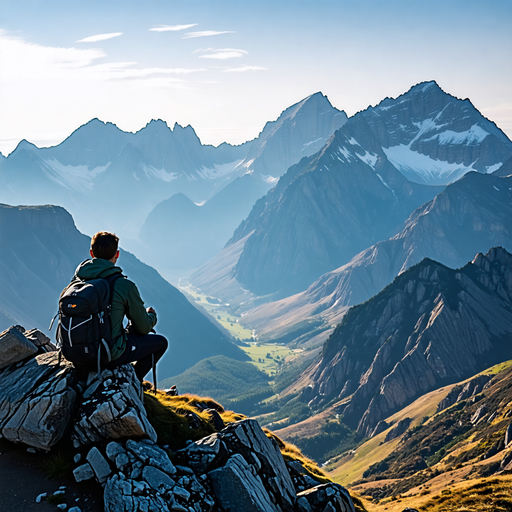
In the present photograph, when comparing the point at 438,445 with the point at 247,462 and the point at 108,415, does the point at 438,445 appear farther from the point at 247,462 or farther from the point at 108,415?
the point at 108,415

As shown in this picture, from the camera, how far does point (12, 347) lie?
1678cm

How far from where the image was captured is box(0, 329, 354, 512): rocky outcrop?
13625 millimetres

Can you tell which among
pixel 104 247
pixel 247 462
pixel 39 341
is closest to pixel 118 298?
pixel 104 247

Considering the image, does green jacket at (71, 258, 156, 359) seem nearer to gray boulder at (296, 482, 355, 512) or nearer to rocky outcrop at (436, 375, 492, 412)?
gray boulder at (296, 482, 355, 512)

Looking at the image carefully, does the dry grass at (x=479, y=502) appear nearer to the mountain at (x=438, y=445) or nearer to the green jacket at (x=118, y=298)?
the green jacket at (x=118, y=298)

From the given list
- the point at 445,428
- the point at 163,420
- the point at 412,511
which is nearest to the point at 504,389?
the point at 445,428

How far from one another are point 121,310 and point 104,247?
2093 millimetres

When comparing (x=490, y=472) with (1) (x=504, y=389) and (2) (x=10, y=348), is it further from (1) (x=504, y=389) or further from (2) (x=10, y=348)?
(1) (x=504, y=389)

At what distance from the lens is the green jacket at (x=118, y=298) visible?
14836 mm

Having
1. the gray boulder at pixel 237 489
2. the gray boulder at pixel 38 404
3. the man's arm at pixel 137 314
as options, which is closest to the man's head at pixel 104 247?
the man's arm at pixel 137 314

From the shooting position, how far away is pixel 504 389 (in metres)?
132

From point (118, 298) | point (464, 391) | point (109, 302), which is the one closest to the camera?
point (109, 302)

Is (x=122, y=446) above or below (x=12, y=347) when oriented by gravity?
below

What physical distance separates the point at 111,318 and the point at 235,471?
20.1ft
